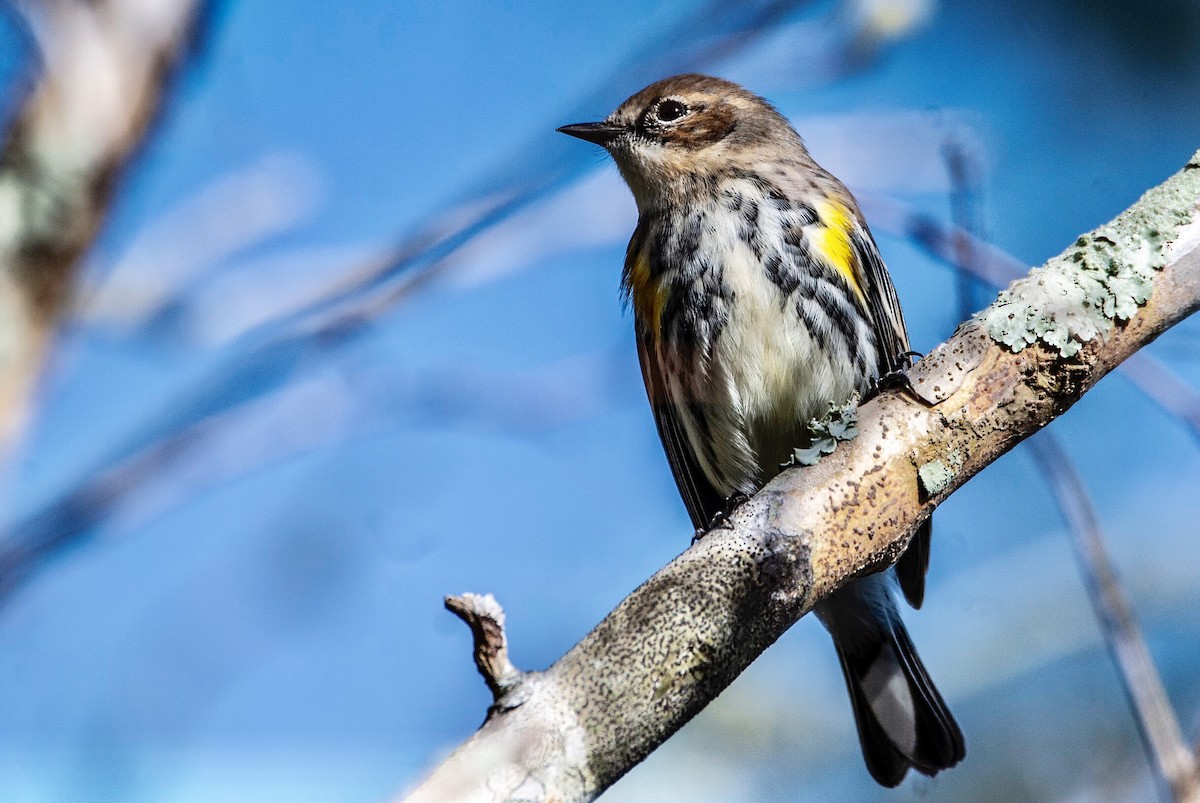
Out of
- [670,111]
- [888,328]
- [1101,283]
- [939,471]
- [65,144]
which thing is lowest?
[939,471]

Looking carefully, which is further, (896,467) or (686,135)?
(686,135)

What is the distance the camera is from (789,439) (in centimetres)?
Result: 367

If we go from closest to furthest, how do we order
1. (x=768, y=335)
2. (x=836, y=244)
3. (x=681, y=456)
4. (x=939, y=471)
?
(x=939, y=471) < (x=768, y=335) < (x=836, y=244) < (x=681, y=456)

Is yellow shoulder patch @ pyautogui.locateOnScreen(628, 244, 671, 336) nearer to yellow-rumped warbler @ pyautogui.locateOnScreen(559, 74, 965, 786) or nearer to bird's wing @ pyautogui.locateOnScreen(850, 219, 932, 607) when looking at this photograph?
yellow-rumped warbler @ pyautogui.locateOnScreen(559, 74, 965, 786)

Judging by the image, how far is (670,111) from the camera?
4.20 m

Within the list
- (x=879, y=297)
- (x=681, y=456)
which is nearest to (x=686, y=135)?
(x=879, y=297)

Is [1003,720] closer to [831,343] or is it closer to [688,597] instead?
[831,343]

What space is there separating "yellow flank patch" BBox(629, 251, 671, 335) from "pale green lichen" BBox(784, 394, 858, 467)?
1.30 meters

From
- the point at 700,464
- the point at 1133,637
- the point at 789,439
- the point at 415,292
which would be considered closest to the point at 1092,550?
the point at 1133,637

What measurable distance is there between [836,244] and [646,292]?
0.63 m

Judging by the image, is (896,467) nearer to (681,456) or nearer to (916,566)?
(916,566)

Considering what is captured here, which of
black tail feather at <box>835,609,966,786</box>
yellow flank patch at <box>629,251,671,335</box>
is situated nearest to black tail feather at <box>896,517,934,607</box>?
black tail feather at <box>835,609,966,786</box>

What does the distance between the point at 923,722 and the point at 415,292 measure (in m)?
2.18

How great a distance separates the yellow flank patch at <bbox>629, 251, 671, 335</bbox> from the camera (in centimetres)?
369
